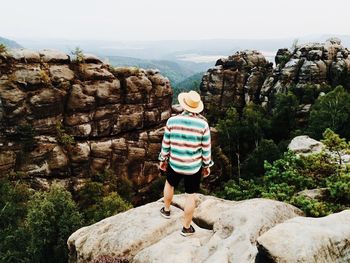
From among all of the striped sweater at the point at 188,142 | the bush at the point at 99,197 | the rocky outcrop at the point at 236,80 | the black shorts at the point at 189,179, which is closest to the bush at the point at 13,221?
the bush at the point at 99,197

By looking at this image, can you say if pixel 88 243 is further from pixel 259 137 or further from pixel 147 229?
pixel 259 137

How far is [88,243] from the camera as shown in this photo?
41.8 ft

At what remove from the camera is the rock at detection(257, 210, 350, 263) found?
27.2ft

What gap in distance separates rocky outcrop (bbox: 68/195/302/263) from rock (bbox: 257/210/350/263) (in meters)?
1.06

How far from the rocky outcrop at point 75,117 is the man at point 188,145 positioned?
40.4 meters

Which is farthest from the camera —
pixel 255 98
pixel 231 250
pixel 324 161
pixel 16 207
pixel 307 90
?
pixel 255 98

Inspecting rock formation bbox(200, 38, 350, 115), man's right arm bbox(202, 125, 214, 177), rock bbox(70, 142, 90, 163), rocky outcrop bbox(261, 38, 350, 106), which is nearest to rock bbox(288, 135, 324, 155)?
man's right arm bbox(202, 125, 214, 177)

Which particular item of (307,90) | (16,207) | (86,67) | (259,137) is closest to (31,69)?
(86,67)

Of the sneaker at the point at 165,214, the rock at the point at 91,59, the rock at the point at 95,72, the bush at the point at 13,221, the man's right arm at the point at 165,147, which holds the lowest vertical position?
the bush at the point at 13,221

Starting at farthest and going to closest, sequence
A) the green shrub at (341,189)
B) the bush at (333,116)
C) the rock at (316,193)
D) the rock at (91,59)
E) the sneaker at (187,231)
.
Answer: the bush at (333,116) → the rock at (91,59) → the rock at (316,193) → the green shrub at (341,189) → the sneaker at (187,231)

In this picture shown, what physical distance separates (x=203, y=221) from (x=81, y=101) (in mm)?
40519

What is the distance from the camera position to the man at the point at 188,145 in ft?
33.1

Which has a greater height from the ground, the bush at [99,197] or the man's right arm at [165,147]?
the man's right arm at [165,147]

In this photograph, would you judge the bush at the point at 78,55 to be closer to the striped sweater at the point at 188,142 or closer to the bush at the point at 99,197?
the bush at the point at 99,197
